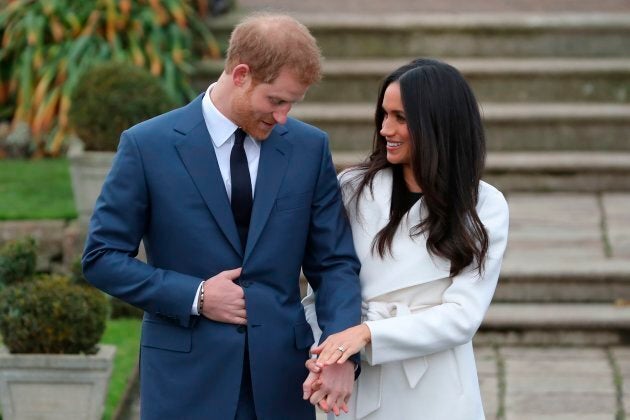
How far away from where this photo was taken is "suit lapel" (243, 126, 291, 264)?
3648 millimetres

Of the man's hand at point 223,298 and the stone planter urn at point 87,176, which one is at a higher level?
the man's hand at point 223,298

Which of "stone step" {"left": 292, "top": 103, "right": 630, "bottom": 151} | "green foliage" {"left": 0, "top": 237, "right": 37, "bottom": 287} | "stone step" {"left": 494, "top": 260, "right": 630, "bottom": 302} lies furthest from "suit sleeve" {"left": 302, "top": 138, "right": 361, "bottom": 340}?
"stone step" {"left": 292, "top": 103, "right": 630, "bottom": 151}

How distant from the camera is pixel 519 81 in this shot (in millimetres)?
8844

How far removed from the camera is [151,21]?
29.6ft

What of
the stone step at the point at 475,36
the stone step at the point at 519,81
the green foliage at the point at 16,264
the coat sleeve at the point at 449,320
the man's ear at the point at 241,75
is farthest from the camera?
the stone step at the point at 475,36

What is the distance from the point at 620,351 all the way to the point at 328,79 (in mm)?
3077

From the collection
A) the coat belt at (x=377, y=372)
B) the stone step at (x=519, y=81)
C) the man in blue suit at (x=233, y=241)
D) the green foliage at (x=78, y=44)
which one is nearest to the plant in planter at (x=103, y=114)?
the green foliage at (x=78, y=44)

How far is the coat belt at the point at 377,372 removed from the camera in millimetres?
3762

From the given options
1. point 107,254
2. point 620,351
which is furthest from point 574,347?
point 107,254

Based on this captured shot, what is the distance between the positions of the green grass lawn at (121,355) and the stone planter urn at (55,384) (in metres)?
0.25

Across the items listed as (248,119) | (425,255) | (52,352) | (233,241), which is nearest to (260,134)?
(248,119)

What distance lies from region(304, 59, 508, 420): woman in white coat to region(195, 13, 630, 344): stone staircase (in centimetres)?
304

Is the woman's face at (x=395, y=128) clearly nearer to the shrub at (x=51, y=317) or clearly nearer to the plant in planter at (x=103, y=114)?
the shrub at (x=51, y=317)

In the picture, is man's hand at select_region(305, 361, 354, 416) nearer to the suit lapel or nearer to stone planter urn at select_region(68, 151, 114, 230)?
the suit lapel
